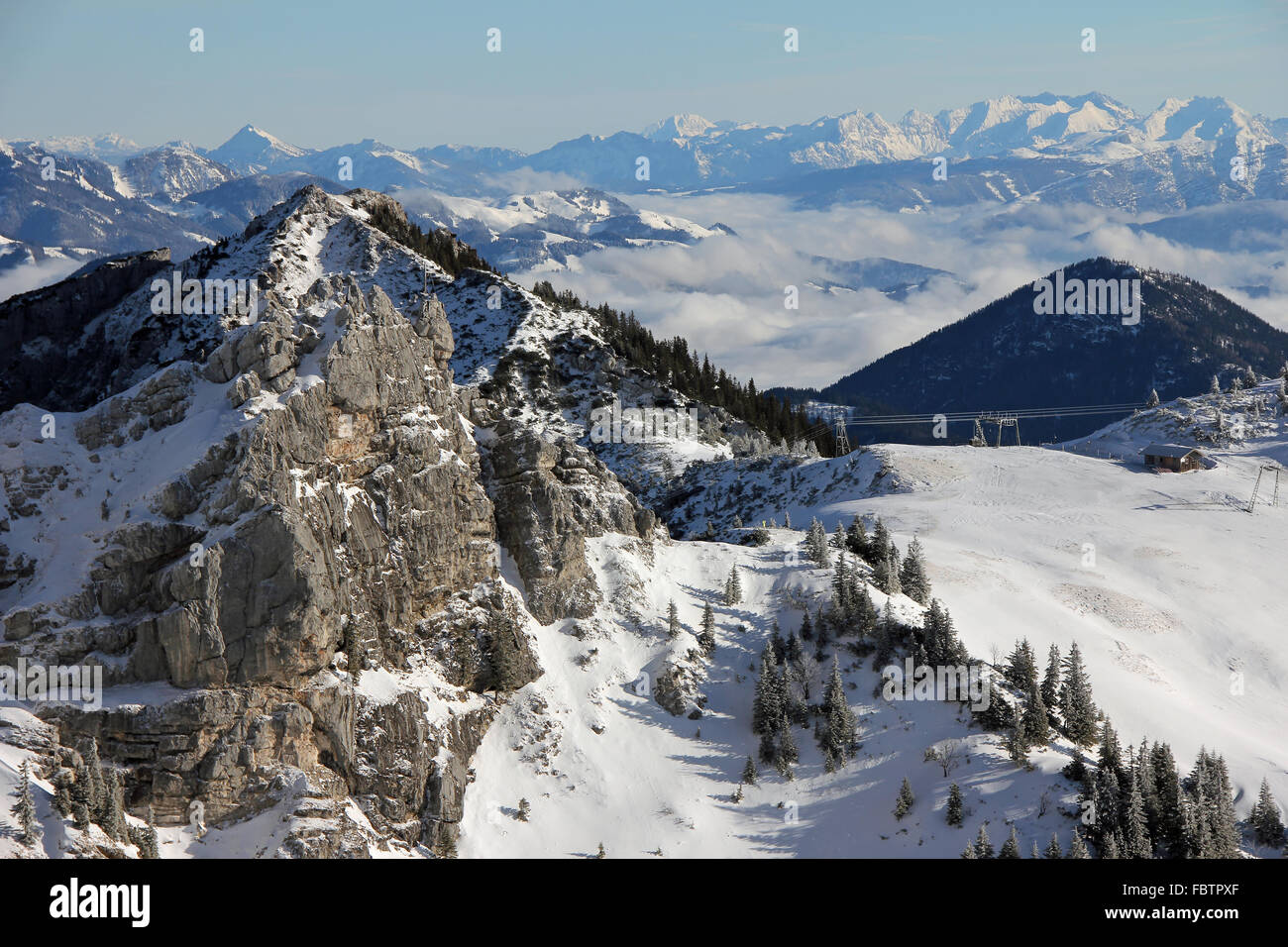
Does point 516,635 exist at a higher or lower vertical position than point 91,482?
lower

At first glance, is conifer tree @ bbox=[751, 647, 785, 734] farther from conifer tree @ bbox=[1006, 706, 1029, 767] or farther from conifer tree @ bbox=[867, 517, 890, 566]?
conifer tree @ bbox=[867, 517, 890, 566]

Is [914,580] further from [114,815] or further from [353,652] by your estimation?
[114,815]

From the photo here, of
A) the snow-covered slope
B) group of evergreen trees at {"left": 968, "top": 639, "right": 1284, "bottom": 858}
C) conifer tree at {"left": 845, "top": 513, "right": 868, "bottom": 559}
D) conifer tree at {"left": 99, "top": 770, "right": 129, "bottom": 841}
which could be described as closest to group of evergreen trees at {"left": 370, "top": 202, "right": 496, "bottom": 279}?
the snow-covered slope

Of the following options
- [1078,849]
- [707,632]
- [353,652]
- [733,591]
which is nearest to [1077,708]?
[1078,849]

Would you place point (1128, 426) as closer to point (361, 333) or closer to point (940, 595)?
point (940, 595)
